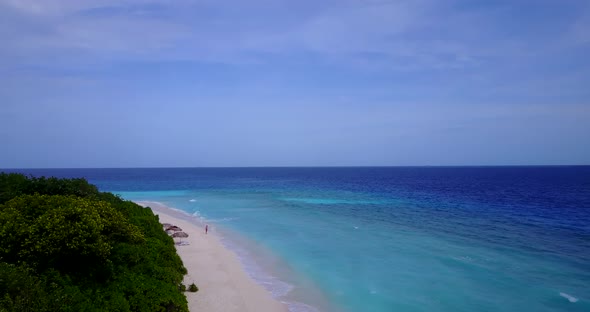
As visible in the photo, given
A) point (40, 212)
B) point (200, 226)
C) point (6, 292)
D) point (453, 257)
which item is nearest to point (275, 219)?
point (200, 226)

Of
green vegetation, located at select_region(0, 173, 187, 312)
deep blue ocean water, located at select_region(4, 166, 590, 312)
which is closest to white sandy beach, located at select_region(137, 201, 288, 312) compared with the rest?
deep blue ocean water, located at select_region(4, 166, 590, 312)

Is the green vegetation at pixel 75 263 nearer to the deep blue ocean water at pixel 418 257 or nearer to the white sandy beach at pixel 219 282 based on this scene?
the white sandy beach at pixel 219 282

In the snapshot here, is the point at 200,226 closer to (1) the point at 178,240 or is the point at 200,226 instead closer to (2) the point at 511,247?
(1) the point at 178,240

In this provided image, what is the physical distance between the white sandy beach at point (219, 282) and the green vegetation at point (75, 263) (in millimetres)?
2517

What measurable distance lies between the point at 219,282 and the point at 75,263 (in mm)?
9103

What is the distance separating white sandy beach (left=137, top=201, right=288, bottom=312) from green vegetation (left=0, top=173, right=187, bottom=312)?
2.52 m

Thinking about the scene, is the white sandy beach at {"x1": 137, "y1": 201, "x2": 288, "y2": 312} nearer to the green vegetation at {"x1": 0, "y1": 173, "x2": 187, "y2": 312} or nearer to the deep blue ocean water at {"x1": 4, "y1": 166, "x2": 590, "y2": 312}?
the deep blue ocean water at {"x1": 4, "y1": 166, "x2": 590, "y2": 312}

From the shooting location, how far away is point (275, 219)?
45.0 m

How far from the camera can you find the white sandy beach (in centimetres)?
1808

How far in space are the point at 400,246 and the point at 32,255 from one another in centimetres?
2632

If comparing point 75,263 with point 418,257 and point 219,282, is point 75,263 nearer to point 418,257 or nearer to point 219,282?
point 219,282

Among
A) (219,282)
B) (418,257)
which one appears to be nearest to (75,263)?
(219,282)

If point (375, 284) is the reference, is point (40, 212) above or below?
above

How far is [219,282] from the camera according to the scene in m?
21.3
